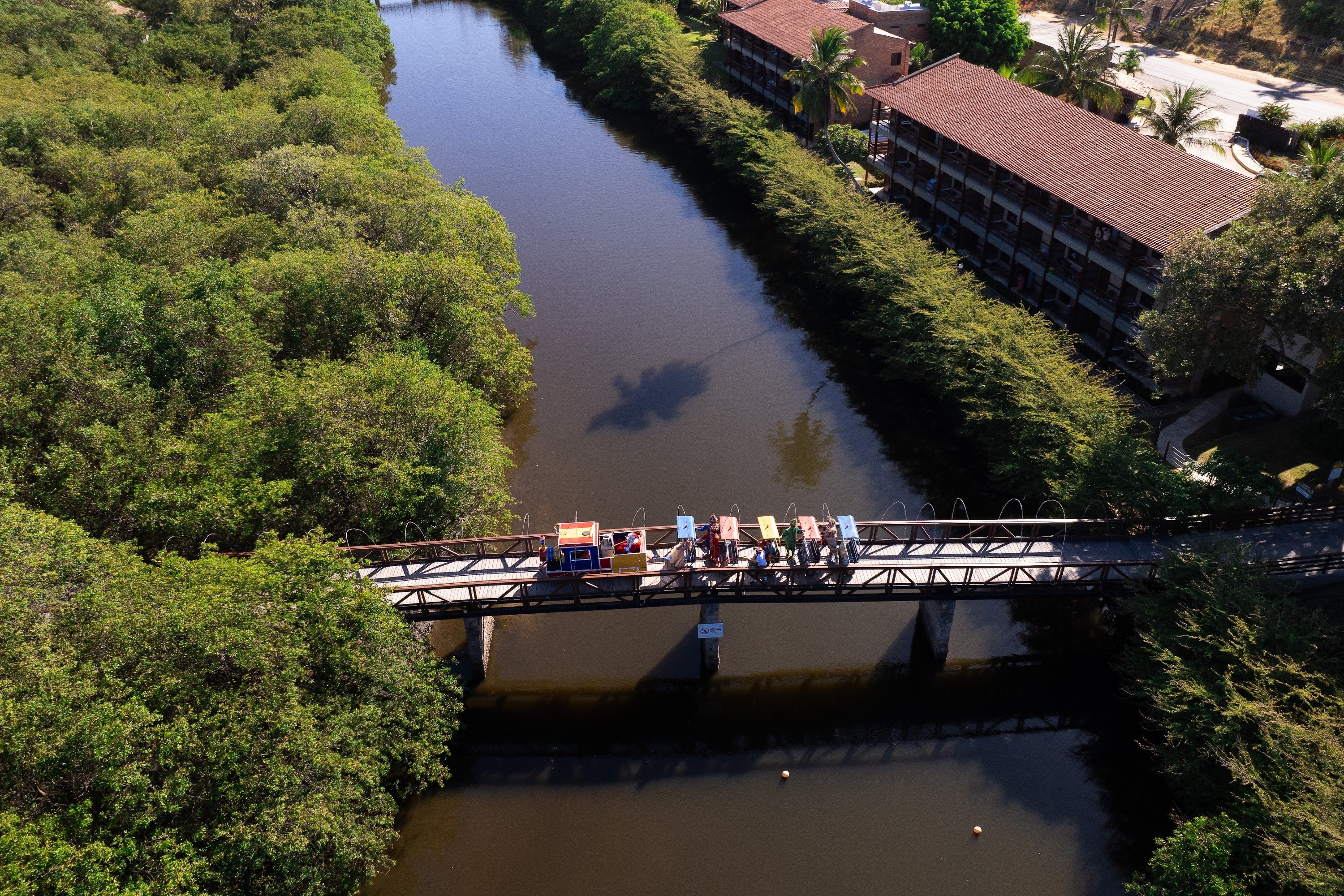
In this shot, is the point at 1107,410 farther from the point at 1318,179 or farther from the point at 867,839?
the point at 867,839

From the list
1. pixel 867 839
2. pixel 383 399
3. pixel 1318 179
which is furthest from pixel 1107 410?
pixel 383 399

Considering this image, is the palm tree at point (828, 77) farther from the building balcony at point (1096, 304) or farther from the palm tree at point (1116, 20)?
the building balcony at point (1096, 304)

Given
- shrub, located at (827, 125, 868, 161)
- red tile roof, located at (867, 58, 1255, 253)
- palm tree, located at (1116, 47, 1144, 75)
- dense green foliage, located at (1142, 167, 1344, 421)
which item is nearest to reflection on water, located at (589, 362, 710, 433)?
red tile roof, located at (867, 58, 1255, 253)

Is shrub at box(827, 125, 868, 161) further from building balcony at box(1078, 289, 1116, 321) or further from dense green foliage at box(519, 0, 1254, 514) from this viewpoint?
building balcony at box(1078, 289, 1116, 321)

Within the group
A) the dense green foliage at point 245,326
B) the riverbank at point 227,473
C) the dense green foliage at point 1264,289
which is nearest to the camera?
the riverbank at point 227,473

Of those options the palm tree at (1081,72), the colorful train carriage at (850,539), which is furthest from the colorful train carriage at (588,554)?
the palm tree at (1081,72)
